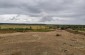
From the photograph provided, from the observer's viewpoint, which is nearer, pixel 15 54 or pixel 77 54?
pixel 15 54

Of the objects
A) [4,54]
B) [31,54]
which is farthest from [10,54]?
[31,54]

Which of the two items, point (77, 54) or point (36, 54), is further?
point (77, 54)

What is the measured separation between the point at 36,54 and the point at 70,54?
12.3ft

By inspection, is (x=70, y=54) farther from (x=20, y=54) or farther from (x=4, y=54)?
(x=4, y=54)

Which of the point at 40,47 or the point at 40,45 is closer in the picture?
the point at 40,47

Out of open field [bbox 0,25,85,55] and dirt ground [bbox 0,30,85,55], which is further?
open field [bbox 0,25,85,55]

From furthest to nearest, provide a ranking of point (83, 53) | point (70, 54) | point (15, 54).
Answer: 1. point (83, 53)
2. point (70, 54)
3. point (15, 54)

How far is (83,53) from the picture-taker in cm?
2023

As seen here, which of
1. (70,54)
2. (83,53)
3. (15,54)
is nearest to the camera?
(15,54)

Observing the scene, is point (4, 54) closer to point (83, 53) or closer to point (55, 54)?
point (55, 54)

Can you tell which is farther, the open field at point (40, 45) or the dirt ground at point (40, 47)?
the open field at point (40, 45)

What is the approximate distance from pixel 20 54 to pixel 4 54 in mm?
1858

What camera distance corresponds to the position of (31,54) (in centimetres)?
1772

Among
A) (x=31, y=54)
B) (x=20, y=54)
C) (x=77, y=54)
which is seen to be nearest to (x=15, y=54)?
(x=20, y=54)
